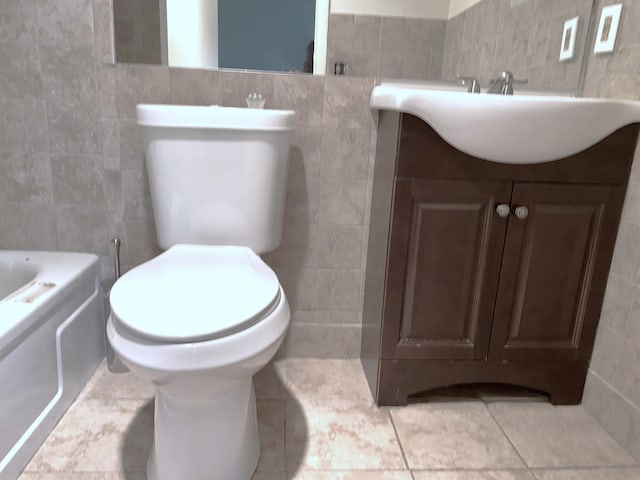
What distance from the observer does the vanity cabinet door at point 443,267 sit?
4.15 ft

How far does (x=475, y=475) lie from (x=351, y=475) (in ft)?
0.99

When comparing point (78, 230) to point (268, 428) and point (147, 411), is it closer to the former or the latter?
point (147, 411)

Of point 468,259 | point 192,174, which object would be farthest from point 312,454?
point 192,174

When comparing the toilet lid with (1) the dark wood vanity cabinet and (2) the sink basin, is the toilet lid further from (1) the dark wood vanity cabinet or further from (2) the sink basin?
(2) the sink basin

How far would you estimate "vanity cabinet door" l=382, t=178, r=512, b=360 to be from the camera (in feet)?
4.15

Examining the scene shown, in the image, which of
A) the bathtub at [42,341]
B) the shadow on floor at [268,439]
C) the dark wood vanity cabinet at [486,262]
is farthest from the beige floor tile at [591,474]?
the bathtub at [42,341]

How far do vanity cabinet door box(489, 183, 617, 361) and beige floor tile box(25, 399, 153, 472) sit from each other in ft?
3.22

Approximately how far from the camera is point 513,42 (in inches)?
59.3

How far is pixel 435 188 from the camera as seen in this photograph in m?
1.25

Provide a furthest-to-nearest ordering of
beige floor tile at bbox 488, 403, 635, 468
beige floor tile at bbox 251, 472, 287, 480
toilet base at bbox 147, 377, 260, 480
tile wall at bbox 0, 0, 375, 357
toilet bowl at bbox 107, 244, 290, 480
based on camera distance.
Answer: tile wall at bbox 0, 0, 375, 357, beige floor tile at bbox 488, 403, 635, 468, beige floor tile at bbox 251, 472, 287, 480, toilet base at bbox 147, 377, 260, 480, toilet bowl at bbox 107, 244, 290, 480

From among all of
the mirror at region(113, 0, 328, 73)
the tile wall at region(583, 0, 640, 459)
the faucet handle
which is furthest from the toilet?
the tile wall at region(583, 0, 640, 459)

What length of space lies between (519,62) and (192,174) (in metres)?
1.06

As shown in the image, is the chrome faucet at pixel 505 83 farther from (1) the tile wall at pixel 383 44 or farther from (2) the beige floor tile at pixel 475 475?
(2) the beige floor tile at pixel 475 475

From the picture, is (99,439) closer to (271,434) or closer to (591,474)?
(271,434)
